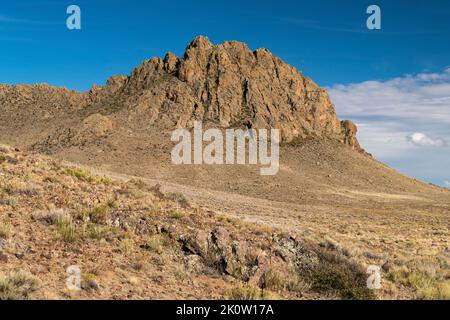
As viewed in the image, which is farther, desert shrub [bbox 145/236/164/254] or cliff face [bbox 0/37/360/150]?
cliff face [bbox 0/37/360/150]

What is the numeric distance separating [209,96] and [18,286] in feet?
296

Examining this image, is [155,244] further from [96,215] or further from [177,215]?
[177,215]

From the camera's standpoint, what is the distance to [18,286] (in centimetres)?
844

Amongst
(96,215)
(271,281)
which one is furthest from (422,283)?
(96,215)

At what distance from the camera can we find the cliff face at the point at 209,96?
93438 millimetres

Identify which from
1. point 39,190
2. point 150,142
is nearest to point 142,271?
point 39,190

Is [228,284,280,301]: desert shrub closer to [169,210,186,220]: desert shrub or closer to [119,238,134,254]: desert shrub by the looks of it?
[119,238,134,254]: desert shrub

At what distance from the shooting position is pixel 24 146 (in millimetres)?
85812

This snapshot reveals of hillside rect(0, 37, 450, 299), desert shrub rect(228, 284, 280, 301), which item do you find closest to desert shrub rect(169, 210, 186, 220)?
desert shrub rect(228, 284, 280, 301)

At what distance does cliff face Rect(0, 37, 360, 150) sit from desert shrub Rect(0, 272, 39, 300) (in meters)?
79.6

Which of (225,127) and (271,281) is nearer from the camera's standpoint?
(271,281)

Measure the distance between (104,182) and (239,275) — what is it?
1097cm

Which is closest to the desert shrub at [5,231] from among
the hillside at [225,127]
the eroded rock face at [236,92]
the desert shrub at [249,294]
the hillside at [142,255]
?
the hillside at [142,255]

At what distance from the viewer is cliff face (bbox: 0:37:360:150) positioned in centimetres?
9344
